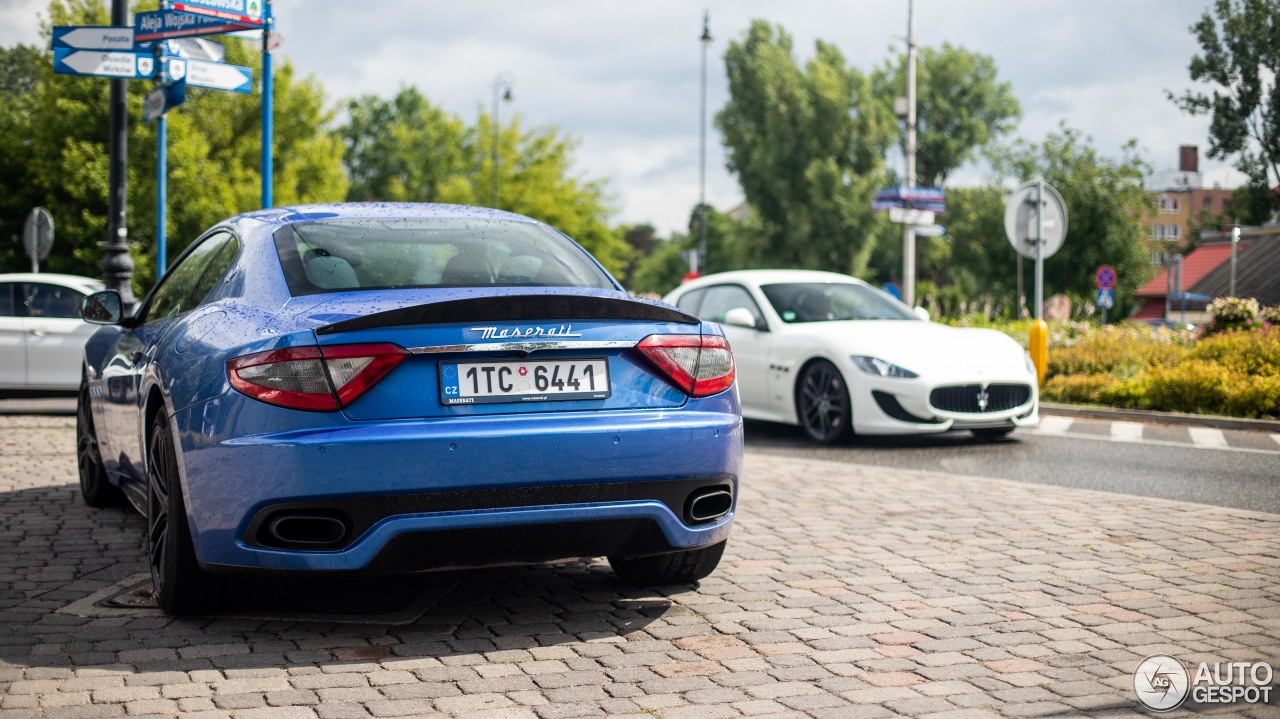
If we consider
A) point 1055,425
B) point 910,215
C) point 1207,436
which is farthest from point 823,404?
point 910,215

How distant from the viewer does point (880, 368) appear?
35.1ft

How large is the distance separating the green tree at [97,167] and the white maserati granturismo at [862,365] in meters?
28.8

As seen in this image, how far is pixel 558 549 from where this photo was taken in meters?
4.43

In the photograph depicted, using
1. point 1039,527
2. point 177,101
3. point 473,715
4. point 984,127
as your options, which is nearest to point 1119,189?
point 984,127

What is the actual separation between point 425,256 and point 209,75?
1015 cm

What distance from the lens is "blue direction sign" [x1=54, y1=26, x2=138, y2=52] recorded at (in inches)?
526

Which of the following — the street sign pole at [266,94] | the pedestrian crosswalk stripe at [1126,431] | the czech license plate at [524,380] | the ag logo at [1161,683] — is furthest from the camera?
the street sign pole at [266,94]

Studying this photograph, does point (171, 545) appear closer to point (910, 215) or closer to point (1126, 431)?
point (1126, 431)

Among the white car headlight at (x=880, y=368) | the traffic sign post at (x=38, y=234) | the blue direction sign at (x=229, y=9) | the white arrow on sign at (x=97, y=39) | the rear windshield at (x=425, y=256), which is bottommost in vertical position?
the white car headlight at (x=880, y=368)

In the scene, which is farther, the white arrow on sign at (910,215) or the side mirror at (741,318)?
the white arrow on sign at (910,215)

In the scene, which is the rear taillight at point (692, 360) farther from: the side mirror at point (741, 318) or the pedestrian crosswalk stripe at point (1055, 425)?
the pedestrian crosswalk stripe at point (1055, 425)

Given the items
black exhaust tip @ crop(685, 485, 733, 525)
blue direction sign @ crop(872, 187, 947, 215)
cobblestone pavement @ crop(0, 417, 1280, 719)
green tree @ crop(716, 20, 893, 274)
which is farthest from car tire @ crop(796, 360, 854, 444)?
green tree @ crop(716, 20, 893, 274)

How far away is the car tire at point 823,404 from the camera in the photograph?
35.8 feet

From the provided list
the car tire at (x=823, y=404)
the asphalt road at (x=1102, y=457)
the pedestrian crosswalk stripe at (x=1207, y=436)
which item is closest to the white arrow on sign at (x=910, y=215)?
the asphalt road at (x=1102, y=457)
